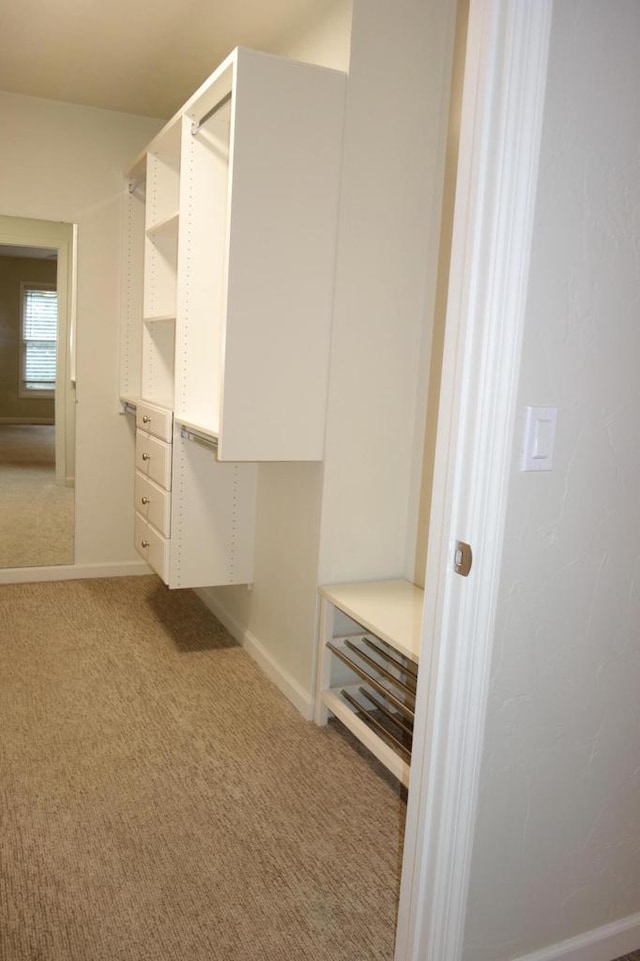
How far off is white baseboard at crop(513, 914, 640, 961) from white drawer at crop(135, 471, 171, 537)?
199 centimetres

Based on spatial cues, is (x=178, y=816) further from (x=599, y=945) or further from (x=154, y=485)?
(x=154, y=485)

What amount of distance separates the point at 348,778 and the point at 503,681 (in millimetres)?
1144

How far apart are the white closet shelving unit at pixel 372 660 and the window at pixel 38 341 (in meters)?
2.19

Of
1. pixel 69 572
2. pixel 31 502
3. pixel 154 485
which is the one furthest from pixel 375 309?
pixel 69 572

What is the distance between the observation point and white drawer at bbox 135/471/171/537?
10.2 ft

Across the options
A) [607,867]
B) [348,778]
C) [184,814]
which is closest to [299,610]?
[348,778]

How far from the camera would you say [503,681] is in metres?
1.41

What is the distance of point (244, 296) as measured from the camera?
7.95 feet

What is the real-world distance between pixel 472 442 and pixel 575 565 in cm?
36

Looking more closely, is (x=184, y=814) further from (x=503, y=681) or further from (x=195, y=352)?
(x=195, y=352)

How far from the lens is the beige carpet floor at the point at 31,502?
401 centimetres

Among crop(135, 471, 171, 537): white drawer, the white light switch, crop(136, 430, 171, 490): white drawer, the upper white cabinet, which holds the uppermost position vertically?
the upper white cabinet

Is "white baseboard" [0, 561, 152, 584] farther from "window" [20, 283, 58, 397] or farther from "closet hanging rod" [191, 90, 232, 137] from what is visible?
"closet hanging rod" [191, 90, 232, 137]

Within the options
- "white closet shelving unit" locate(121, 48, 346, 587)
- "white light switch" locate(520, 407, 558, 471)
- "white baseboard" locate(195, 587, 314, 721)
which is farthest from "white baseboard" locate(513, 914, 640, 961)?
"white closet shelving unit" locate(121, 48, 346, 587)
